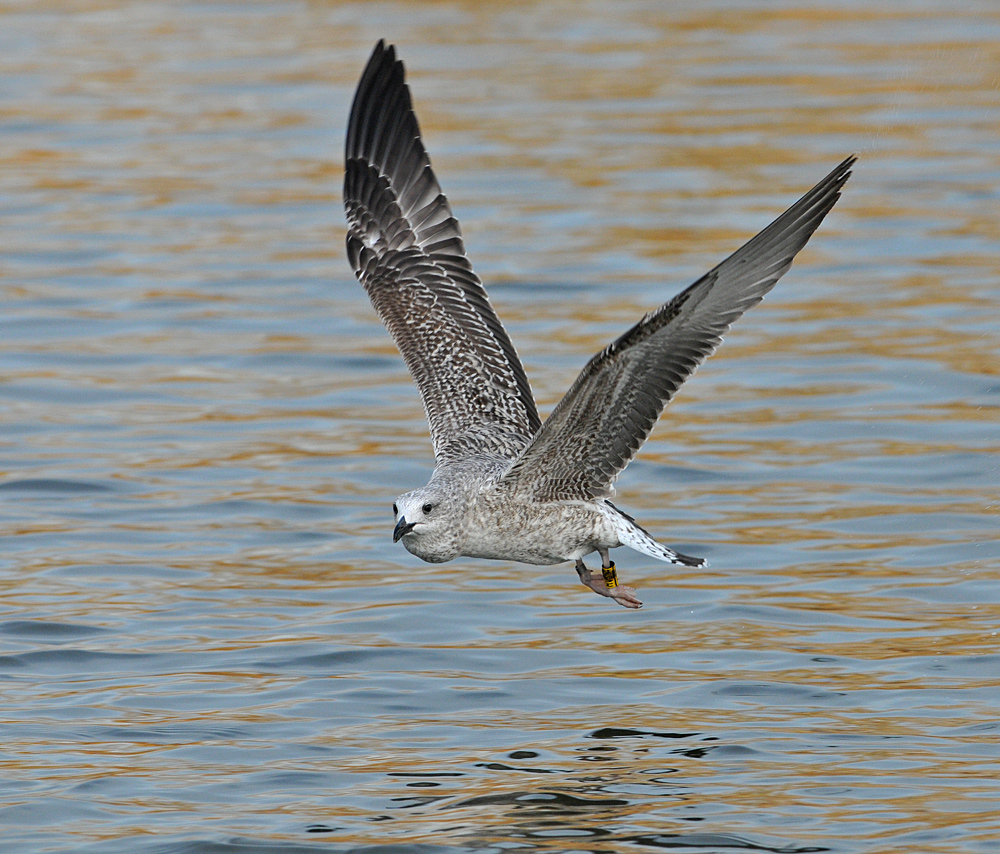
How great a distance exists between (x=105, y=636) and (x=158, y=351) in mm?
5766

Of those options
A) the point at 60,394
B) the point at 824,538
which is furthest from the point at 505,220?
the point at 824,538

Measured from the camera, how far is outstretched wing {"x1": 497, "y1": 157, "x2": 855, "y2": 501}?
7883 millimetres

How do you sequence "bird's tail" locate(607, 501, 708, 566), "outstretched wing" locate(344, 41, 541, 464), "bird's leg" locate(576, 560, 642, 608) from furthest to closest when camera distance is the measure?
"outstretched wing" locate(344, 41, 541, 464) → "bird's leg" locate(576, 560, 642, 608) → "bird's tail" locate(607, 501, 708, 566)

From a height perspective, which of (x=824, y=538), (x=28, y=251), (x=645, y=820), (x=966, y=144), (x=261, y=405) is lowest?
(x=645, y=820)

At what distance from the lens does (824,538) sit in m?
11.6

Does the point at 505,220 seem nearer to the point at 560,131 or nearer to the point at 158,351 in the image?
the point at 560,131

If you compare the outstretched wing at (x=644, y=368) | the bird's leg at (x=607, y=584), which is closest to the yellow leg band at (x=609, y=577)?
the bird's leg at (x=607, y=584)

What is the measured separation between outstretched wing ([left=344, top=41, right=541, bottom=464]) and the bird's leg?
0.84m

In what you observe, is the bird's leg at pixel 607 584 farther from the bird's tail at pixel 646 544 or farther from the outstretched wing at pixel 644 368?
the outstretched wing at pixel 644 368

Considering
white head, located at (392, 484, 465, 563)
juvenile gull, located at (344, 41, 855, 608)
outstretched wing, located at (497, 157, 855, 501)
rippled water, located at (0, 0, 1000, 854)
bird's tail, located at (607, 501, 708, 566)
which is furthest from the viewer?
white head, located at (392, 484, 465, 563)

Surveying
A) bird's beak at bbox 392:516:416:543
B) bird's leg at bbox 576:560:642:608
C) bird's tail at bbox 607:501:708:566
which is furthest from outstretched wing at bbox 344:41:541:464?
bird's beak at bbox 392:516:416:543

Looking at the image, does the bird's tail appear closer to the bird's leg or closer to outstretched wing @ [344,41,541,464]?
the bird's leg

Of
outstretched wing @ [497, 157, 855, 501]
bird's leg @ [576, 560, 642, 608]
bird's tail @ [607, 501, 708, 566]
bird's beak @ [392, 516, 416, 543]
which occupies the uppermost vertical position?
outstretched wing @ [497, 157, 855, 501]

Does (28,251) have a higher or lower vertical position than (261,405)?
higher
